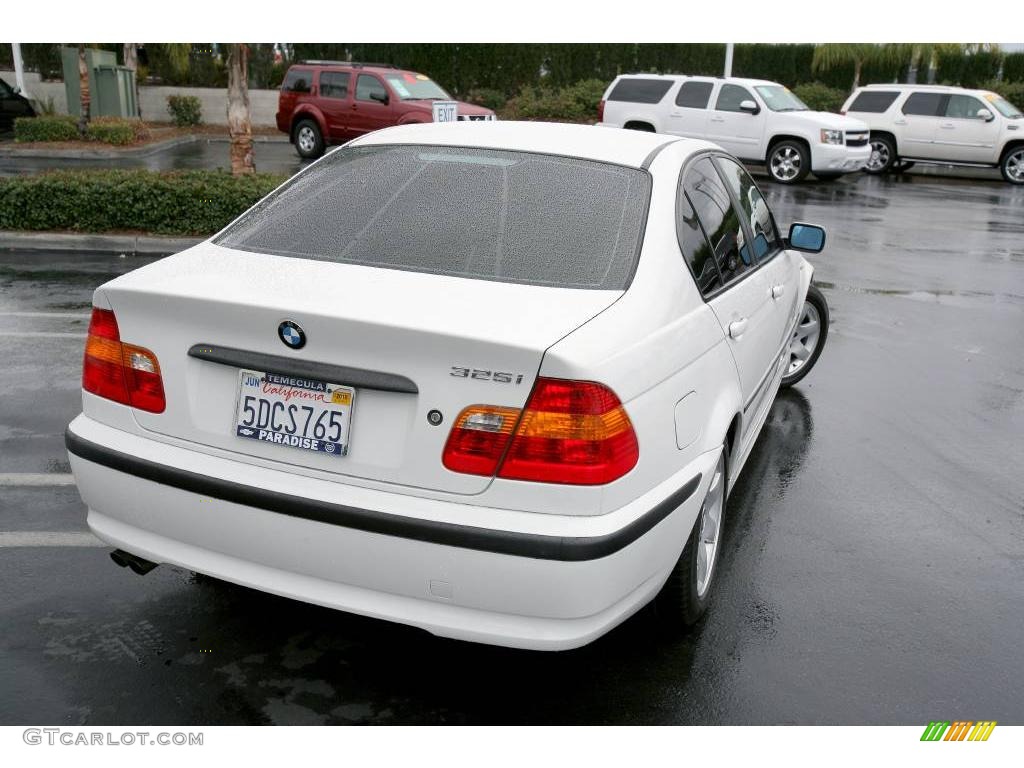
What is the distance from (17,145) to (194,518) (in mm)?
20835

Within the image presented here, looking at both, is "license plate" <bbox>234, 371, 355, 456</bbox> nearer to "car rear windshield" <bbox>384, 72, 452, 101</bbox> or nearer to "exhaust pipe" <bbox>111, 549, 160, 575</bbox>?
"exhaust pipe" <bbox>111, 549, 160, 575</bbox>

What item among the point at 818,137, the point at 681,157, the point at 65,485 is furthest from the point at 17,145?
the point at 681,157

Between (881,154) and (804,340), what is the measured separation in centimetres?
1768

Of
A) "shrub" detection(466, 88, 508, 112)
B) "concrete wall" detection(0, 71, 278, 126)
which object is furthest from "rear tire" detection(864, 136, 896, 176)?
"concrete wall" detection(0, 71, 278, 126)

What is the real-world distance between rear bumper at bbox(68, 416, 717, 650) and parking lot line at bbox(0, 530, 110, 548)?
44.6 inches

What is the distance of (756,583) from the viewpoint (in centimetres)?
392

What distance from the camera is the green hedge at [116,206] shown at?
1038 cm

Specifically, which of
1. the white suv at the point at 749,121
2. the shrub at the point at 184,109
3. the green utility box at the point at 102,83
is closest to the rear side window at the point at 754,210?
the white suv at the point at 749,121

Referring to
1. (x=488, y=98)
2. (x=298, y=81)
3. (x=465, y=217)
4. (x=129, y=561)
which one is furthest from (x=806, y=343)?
(x=488, y=98)

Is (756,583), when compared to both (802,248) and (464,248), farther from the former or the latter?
(802,248)

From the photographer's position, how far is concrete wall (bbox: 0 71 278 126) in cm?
2886

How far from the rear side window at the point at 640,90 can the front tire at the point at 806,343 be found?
15376 mm

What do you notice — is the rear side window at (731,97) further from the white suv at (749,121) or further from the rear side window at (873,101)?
the rear side window at (873,101)

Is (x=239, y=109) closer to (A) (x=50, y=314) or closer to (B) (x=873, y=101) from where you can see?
(A) (x=50, y=314)
